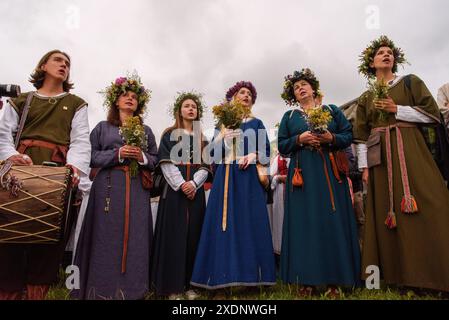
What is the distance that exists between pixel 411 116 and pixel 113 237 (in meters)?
3.49

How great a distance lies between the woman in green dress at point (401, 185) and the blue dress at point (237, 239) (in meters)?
1.08

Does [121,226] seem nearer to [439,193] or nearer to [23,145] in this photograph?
[23,145]

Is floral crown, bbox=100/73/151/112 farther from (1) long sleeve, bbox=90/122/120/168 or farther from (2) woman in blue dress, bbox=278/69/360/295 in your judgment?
(2) woman in blue dress, bbox=278/69/360/295

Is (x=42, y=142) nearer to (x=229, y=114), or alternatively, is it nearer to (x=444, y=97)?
(x=229, y=114)

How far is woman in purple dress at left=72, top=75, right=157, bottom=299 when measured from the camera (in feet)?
12.6

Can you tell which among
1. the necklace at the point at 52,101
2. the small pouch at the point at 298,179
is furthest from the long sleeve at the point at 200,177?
the necklace at the point at 52,101

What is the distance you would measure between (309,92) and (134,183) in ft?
7.69

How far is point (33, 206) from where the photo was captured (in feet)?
9.95

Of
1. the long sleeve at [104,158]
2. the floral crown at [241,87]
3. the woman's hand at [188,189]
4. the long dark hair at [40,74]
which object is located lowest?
the woman's hand at [188,189]

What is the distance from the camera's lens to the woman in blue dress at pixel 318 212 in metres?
3.73

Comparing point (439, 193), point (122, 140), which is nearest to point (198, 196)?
point (122, 140)

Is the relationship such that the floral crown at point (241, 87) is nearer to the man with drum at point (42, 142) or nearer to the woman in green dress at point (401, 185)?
the woman in green dress at point (401, 185)

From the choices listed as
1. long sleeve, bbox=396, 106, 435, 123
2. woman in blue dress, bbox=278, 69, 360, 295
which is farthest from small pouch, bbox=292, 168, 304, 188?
long sleeve, bbox=396, 106, 435, 123
